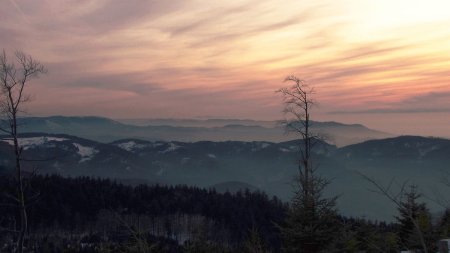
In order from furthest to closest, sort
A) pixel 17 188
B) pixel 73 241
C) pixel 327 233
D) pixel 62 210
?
pixel 62 210
pixel 73 241
pixel 17 188
pixel 327 233

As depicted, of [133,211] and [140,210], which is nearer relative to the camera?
[133,211]

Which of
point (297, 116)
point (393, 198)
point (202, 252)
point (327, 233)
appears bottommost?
point (202, 252)

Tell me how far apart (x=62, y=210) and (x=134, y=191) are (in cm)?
2867

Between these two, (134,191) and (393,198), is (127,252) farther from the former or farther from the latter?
(134,191)

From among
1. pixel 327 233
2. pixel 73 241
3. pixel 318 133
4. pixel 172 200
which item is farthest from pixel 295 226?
pixel 172 200

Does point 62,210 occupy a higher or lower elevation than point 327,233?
lower

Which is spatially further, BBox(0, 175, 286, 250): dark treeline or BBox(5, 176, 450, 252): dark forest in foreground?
BBox(0, 175, 286, 250): dark treeline

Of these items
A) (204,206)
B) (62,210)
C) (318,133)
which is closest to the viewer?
(318,133)

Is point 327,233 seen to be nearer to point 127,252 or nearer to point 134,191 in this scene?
point 127,252

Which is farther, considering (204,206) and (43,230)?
(204,206)

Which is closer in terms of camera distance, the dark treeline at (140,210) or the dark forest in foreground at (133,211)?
the dark forest in foreground at (133,211)

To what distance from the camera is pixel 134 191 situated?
178 m

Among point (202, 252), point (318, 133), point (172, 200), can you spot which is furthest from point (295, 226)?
point (172, 200)

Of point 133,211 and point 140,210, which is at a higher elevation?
point 140,210
